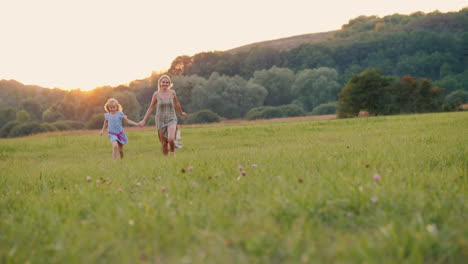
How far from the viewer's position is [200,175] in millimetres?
5258

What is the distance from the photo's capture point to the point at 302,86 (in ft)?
294

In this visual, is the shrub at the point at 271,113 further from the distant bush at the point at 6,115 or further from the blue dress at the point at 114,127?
the blue dress at the point at 114,127

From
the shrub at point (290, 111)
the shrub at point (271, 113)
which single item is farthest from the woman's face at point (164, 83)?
the shrub at point (290, 111)

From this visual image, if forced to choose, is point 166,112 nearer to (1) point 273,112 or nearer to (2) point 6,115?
(1) point 273,112

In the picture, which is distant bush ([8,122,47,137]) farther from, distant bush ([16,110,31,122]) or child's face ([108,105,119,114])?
child's face ([108,105,119,114])

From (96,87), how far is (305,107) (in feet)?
166

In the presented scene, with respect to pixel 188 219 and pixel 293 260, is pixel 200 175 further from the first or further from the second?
pixel 293 260

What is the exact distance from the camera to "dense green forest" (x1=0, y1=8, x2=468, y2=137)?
4831cm

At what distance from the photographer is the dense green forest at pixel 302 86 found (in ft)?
159

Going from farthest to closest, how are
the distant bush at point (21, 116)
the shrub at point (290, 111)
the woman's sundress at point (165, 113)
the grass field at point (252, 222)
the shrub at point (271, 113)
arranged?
the distant bush at point (21, 116)
the shrub at point (290, 111)
the shrub at point (271, 113)
the woman's sundress at point (165, 113)
the grass field at point (252, 222)

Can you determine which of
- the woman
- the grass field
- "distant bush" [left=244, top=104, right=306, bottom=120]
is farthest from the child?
"distant bush" [left=244, top=104, right=306, bottom=120]

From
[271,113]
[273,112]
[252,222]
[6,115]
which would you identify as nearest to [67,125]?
[6,115]

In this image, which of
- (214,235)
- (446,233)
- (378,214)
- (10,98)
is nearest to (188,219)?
(214,235)

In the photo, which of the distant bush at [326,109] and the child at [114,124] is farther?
the distant bush at [326,109]
